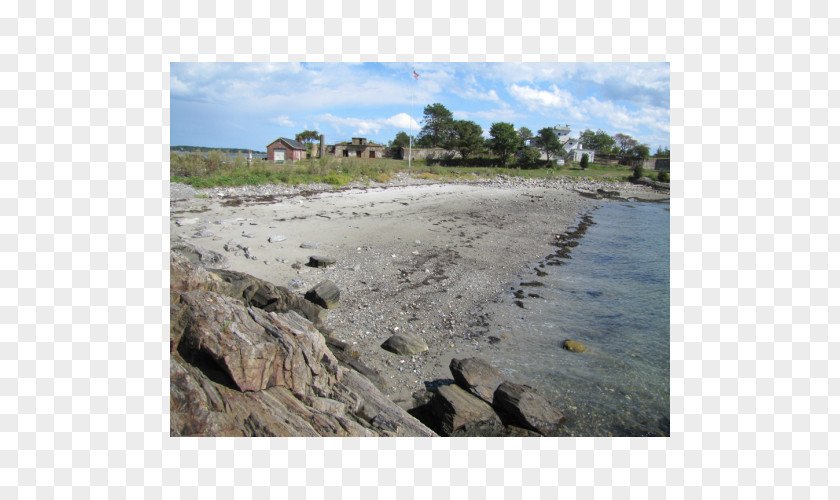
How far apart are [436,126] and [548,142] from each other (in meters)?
19.3

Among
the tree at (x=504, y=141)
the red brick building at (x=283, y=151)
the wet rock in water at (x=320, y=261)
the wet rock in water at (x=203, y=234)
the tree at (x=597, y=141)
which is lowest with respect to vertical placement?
the wet rock in water at (x=320, y=261)

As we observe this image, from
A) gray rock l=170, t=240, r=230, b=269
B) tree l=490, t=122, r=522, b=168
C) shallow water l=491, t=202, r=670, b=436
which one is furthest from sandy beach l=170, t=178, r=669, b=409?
tree l=490, t=122, r=522, b=168

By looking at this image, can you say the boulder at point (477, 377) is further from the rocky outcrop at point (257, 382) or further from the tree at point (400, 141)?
the tree at point (400, 141)

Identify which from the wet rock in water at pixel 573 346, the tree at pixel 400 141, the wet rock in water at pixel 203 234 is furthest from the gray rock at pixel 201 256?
the tree at pixel 400 141

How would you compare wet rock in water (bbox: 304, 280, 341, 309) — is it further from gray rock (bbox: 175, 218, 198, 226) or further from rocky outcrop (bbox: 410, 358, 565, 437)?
gray rock (bbox: 175, 218, 198, 226)

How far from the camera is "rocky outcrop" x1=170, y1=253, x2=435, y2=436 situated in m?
3.57

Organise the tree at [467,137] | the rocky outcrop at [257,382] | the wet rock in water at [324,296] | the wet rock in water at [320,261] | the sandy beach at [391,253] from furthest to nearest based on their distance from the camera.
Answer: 1. the tree at [467,137]
2. the wet rock in water at [320,261]
3. the wet rock in water at [324,296]
4. the sandy beach at [391,253]
5. the rocky outcrop at [257,382]

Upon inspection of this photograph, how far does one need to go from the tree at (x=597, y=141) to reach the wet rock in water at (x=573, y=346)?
279 ft

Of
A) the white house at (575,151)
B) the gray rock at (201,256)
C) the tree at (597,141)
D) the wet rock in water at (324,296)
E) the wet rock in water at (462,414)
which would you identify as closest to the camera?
the wet rock in water at (462,414)

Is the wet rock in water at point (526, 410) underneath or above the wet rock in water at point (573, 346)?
underneath

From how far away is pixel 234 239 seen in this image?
40.9 ft

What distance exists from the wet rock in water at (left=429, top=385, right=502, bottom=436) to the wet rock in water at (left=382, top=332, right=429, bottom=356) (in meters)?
1.49

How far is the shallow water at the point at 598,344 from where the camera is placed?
5867 millimetres

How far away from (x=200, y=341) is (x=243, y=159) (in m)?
26.6
